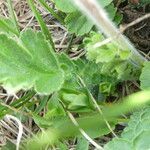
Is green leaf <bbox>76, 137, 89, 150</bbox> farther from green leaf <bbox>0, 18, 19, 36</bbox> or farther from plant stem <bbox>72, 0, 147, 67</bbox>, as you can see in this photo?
green leaf <bbox>0, 18, 19, 36</bbox>

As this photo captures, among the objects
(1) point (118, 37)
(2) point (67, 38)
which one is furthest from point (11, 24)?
(1) point (118, 37)

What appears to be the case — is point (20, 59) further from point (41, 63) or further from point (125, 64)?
point (125, 64)

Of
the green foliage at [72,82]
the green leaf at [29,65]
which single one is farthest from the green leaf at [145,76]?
the green leaf at [29,65]

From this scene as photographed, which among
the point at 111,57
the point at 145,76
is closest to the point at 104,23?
the point at 111,57

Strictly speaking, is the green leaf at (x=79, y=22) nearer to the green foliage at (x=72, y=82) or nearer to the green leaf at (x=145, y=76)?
the green foliage at (x=72, y=82)

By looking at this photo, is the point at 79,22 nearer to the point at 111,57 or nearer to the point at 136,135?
the point at 111,57

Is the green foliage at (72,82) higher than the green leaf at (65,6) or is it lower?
lower
